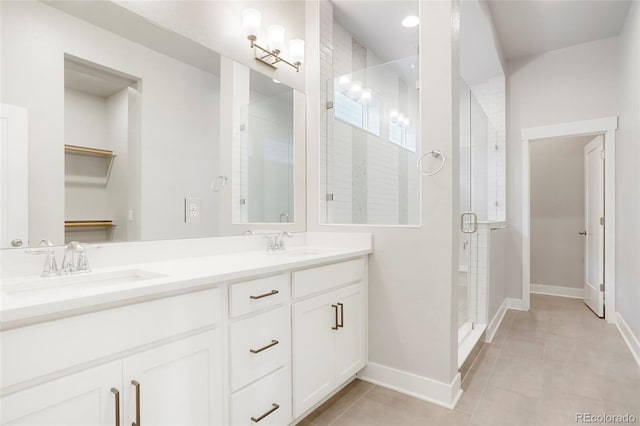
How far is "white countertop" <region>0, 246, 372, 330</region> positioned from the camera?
32.8 inches

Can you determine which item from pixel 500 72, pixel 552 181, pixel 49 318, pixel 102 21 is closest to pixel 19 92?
pixel 102 21

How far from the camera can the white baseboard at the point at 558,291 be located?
4551mm

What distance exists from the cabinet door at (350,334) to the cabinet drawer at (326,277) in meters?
0.07

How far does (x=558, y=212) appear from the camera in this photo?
4.74m

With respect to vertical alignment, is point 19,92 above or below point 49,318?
above

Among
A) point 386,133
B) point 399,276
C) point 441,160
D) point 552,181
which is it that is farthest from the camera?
point 552,181

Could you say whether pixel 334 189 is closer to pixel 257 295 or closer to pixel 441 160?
pixel 441 160

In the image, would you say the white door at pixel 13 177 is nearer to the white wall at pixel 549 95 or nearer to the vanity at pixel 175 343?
the vanity at pixel 175 343

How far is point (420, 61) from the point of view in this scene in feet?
6.63

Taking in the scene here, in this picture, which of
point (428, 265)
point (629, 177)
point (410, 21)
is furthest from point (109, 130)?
point (629, 177)

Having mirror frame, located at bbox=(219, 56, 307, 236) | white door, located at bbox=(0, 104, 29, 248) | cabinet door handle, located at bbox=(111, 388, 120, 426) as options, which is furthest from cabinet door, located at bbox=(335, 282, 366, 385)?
white door, located at bbox=(0, 104, 29, 248)

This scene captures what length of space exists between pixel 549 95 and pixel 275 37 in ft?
11.3

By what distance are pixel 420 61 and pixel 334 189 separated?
1057mm
